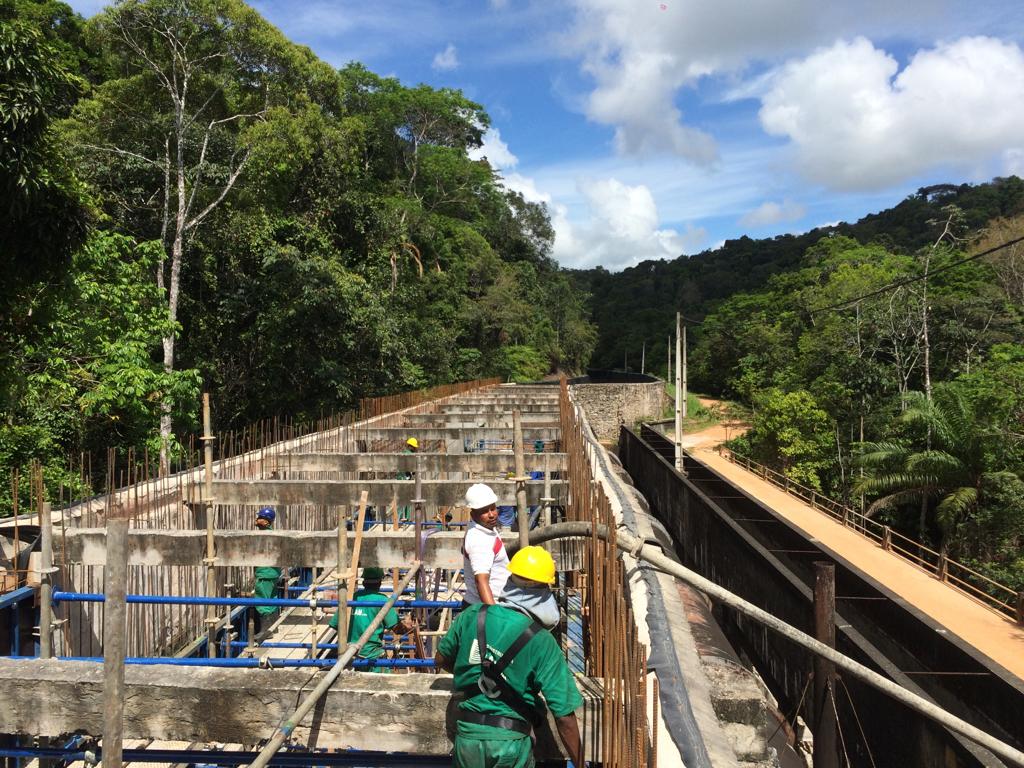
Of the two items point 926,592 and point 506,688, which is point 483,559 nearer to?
point 506,688

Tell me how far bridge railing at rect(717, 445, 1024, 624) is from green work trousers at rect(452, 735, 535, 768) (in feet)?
41.1

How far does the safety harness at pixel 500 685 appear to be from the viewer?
113 inches

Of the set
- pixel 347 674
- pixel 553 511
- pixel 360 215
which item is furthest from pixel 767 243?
pixel 347 674

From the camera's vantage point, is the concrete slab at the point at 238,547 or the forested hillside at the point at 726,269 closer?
the concrete slab at the point at 238,547

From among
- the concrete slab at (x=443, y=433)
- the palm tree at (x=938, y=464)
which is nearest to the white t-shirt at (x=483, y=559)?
the concrete slab at (x=443, y=433)

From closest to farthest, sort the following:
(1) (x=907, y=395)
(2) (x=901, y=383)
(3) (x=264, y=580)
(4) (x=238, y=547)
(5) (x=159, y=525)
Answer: (4) (x=238, y=547) → (3) (x=264, y=580) → (5) (x=159, y=525) → (1) (x=907, y=395) → (2) (x=901, y=383)

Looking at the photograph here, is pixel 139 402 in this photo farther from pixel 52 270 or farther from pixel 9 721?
pixel 9 721

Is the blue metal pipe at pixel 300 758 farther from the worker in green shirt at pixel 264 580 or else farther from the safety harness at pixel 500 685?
the worker in green shirt at pixel 264 580

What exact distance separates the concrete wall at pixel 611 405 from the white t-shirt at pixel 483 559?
116 ft

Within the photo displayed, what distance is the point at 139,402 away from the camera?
12562 millimetres

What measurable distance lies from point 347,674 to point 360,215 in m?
22.5

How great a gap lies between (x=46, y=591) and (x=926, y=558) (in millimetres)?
20744

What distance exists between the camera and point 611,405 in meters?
42.1

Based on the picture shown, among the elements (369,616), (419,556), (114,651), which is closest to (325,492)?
(419,556)
